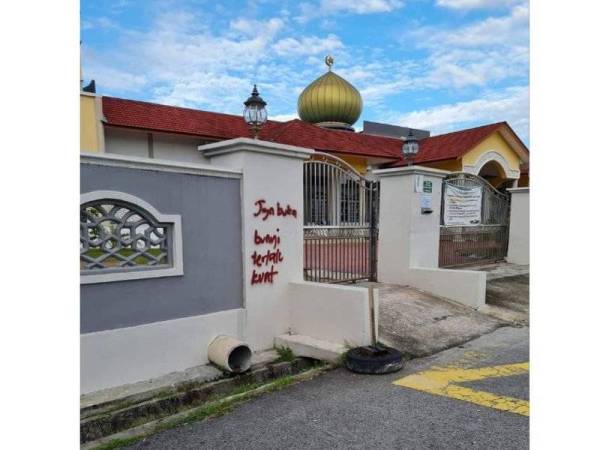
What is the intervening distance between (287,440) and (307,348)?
1845 millimetres

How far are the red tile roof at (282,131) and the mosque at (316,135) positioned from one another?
27 mm

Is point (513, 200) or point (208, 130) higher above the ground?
point (208, 130)

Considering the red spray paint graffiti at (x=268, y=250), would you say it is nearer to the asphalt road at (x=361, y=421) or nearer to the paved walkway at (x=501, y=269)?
the asphalt road at (x=361, y=421)

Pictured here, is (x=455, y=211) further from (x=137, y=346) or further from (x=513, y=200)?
(x=137, y=346)

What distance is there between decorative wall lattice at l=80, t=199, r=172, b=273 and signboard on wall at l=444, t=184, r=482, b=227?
5842mm

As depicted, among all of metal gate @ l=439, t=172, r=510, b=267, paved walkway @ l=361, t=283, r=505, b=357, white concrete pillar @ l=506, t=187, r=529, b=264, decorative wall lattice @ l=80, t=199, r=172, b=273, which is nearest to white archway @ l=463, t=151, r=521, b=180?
white concrete pillar @ l=506, t=187, r=529, b=264

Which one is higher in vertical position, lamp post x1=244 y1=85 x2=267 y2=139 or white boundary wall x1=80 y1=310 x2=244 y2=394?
lamp post x1=244 y1=85 x2=267 y2=139

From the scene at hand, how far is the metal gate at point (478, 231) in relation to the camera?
27.6 feet

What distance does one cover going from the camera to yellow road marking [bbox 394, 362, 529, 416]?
3.39 metres

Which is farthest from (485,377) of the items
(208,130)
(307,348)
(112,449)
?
(208,130)

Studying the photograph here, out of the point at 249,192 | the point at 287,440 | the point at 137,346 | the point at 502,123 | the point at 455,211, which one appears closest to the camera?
the point at 287,440

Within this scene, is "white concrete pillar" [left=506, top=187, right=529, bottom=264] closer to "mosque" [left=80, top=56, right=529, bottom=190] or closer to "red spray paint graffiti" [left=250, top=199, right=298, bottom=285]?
"mosque" [left=80, top=56, right=529, bottom=190]

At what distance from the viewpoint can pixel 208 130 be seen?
13805 mm

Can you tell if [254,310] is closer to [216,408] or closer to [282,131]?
[216,408]
